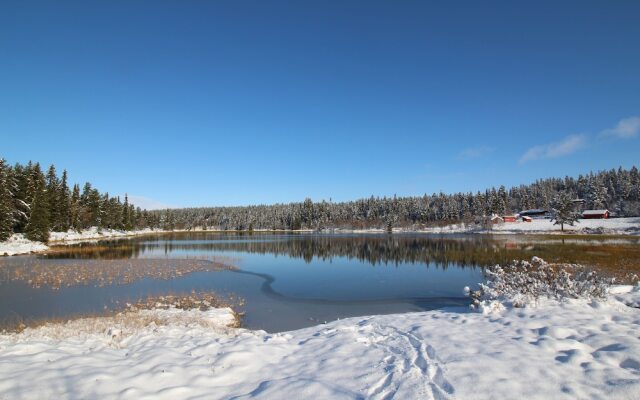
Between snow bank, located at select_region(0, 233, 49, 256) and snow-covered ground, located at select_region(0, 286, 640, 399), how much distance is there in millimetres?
49305

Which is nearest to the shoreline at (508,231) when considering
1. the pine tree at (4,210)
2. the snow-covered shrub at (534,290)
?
the pine tree at (4,210)

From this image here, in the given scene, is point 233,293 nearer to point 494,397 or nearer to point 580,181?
point 494,397

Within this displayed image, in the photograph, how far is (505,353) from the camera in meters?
9.20

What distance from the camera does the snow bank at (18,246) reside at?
166 feet

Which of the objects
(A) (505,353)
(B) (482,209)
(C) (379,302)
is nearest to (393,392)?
(A) (505,353)

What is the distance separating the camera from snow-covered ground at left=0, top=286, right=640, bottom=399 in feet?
23.6

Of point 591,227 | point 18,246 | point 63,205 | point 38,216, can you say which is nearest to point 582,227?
point 591,227

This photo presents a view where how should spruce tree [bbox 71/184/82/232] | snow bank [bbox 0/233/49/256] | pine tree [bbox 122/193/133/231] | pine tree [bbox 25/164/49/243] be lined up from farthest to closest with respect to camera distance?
pine tree [bbox 122/193/133/231], spruce tree [bbox 71/184/82/232], pine tree [bbox 25/164/49/243], snow bank [bbox 0/233/49/256]

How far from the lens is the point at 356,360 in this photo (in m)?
9.48

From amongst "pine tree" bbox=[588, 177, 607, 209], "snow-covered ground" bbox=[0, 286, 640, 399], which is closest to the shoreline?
"pine tree" bbox=[588, 177, 607, 209]

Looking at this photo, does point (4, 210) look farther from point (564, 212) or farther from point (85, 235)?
point (564, 212)

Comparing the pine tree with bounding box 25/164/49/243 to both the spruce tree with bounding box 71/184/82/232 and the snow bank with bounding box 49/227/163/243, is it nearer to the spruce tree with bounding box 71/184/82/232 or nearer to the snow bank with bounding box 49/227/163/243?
the snow bank with bounding box 49/227/163/243

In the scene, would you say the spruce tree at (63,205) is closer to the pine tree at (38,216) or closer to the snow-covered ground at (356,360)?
the pine tree at (38,216)

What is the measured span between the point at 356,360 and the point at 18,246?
63.8m
